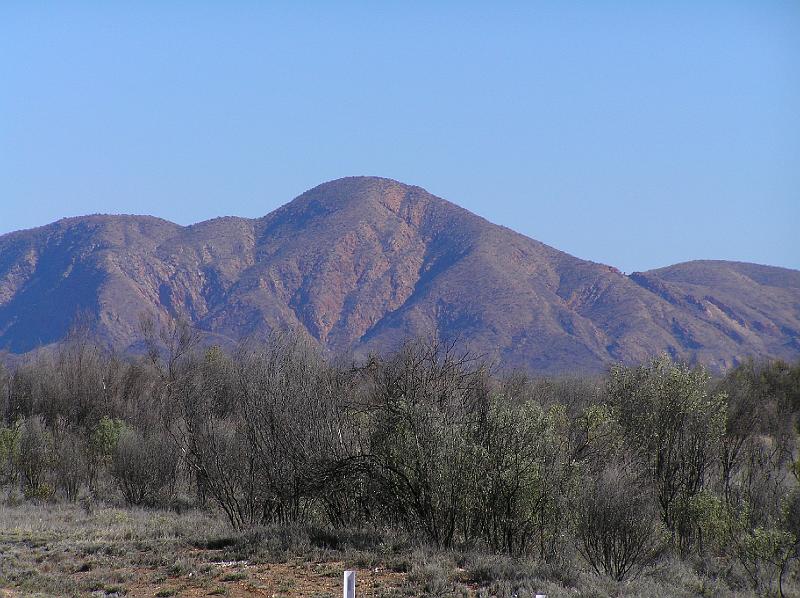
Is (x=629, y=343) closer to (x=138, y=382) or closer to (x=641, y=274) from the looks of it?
(x=641, y=274)

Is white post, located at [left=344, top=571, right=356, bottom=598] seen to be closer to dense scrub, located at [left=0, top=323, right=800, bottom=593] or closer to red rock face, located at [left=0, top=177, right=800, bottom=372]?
dense scrub, located at [left=0, top=323, right=800, bottom=593]

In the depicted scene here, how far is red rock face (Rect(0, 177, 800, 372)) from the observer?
473 feet

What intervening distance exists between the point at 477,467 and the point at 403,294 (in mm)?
158262

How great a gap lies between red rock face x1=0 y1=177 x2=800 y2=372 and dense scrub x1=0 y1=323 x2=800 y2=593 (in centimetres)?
9194

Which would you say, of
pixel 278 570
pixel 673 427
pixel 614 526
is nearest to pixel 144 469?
pixel 673 427

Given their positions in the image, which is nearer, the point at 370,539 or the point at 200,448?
the point at 370,539

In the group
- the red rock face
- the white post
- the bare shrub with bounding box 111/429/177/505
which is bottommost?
the bare shrub with bounding box 111/429/177/505

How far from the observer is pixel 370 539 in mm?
20891

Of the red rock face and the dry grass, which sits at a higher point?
the red rock face

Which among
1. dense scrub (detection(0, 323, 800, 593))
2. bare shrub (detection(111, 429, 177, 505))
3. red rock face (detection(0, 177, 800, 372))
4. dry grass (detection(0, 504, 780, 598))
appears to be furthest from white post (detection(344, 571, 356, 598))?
red rock face (detection(0, 177, 800, 372))

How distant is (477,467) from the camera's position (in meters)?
22.4

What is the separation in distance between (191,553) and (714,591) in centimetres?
1165

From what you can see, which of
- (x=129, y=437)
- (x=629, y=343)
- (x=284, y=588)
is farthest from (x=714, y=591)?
(x=629, y=343)

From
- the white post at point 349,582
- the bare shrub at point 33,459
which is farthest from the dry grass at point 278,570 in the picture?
the bare shrub at point 33,459
